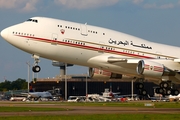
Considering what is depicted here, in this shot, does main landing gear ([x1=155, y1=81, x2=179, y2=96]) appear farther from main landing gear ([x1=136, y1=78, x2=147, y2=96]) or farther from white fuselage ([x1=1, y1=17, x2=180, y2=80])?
white fuselage ([x1=1, y1=17, x2=180, y2=80])

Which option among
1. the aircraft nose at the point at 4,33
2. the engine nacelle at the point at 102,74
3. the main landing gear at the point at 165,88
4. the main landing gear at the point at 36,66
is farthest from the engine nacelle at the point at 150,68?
the aircraft nose at the point at 4,33

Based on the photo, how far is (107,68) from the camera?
6031cm

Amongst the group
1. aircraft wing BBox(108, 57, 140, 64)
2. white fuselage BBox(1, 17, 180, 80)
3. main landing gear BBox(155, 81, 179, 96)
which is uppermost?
white fuselage BBox(1, 17, 180, 80)

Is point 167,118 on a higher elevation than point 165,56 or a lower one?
lower

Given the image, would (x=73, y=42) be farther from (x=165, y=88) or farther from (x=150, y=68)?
(x=165, y=88)

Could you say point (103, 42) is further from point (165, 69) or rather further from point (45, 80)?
point (45, 80)

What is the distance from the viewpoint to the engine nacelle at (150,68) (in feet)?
196

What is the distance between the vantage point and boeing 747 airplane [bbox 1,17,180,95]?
183 feet

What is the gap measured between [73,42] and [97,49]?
3.20 meters

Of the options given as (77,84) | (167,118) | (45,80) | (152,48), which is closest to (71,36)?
(152,48)

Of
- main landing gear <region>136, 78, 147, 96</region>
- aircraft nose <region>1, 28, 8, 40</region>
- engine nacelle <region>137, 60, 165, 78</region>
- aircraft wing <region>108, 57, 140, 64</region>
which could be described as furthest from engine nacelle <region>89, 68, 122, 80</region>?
aircraft nose <region>1, 28, 8, 40</region>

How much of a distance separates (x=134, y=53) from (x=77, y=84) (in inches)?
4468

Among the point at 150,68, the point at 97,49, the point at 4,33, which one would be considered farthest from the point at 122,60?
the point at 4,33

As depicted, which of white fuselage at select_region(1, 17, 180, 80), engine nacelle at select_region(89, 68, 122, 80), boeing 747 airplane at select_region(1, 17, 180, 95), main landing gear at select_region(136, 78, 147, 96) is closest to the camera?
white fuselage at select_region(1, 17, 180, 80)
